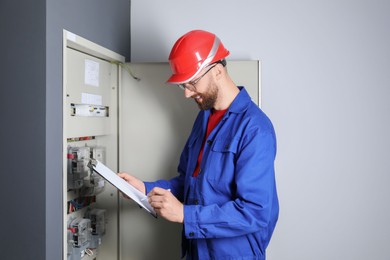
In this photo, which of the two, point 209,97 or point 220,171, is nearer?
point 220,171

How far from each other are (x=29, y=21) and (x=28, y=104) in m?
0.30

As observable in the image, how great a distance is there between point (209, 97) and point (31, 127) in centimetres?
70

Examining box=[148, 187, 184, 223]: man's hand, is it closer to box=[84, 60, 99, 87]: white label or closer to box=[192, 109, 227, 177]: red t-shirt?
box=[192, 109, 227, 177]: red t-shirt

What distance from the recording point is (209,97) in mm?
1451

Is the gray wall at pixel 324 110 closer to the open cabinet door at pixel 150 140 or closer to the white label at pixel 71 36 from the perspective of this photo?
the open cabinet door at pixel 150 140

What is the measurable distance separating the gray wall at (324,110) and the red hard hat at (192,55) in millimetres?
827

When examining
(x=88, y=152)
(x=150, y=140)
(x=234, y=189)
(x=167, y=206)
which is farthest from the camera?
(x=150, y=140)

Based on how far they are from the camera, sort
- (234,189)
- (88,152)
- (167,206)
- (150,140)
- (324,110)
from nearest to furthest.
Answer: (167,206), (234,189), (88,152), (150,140), (324,110)

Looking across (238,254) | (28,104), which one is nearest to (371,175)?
(238,254)

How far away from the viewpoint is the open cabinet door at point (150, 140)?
1915mm

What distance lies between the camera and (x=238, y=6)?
2211 mm

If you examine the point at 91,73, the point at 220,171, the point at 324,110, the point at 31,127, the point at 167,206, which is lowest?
the point at 167,206

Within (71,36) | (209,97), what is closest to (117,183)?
(209,97)

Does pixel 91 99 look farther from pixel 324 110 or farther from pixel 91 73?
pixel 324 110
